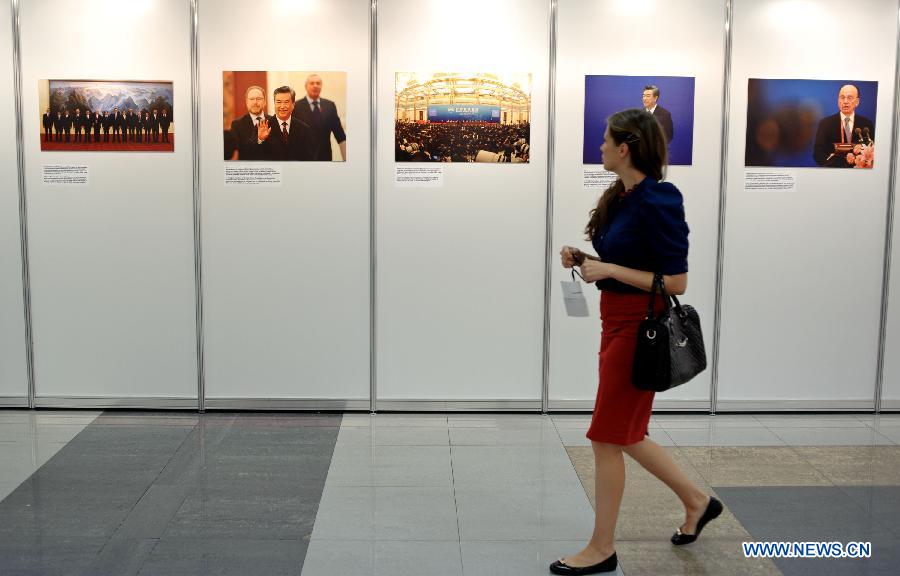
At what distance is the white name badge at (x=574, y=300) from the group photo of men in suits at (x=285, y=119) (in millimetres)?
2499

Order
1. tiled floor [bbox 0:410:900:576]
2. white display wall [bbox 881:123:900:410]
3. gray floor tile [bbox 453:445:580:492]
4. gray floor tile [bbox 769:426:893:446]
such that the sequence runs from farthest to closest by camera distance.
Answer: white display wall [bbox 881:123:900:410] → gray floor tile [bbox 769:426:893:446] → gray floor tile [bbox 453:445:580:492] → tiled floor [bbox 0:410:900:576]

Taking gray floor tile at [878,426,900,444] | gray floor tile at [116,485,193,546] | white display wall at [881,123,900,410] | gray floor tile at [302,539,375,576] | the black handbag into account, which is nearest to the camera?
the black handbag

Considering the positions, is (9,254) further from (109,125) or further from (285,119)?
(285,119)

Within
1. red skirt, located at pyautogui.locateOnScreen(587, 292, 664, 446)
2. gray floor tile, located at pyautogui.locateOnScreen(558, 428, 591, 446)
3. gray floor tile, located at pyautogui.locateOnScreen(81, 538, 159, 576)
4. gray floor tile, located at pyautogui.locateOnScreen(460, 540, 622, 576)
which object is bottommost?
gray floor tile, located at pyautogui.locateOnScreen(81, 538, 159, 576)

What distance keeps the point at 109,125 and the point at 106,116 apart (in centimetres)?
6

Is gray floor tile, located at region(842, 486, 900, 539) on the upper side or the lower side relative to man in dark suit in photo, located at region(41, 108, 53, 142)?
lower

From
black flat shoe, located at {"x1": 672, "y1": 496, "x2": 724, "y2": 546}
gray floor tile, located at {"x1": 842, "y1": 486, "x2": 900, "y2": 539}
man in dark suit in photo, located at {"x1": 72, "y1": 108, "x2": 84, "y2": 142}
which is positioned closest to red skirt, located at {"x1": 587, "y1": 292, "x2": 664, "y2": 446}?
black flat shoe, located at {"x1": 672, "y1": 496, "x2": 724, "y2": 546}

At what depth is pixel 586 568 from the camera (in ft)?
11.4

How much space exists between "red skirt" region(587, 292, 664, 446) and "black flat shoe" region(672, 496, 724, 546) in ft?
1.94

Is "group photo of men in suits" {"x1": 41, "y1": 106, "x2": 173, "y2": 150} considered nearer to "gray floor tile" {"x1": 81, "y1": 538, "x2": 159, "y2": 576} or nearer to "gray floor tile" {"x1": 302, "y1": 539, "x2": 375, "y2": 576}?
"gray floor tile" {"x1": 81, "y1": 538, "x2": 159, "y2": 576}

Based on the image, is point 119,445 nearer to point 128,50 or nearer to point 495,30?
point 128,50

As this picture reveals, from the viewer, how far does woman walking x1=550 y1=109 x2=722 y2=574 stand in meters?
3.23

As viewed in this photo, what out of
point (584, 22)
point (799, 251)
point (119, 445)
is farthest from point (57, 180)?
point (799, 251)

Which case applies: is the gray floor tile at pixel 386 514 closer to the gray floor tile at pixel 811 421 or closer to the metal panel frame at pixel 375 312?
the metal panel frame at pixel 375 312
